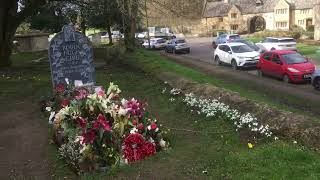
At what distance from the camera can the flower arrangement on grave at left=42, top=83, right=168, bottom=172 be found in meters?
8.09

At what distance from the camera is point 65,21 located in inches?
2061

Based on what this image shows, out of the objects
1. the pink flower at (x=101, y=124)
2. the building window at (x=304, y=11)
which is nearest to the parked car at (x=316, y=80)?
the pink flower at (x=101, y=124)

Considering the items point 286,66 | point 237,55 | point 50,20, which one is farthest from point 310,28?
point 286,66

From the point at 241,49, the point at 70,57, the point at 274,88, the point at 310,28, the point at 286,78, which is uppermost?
the point at 70,57

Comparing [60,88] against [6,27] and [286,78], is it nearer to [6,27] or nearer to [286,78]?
[286,78]

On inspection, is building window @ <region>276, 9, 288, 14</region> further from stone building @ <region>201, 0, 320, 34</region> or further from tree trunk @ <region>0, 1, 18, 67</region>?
tree trunk @ <region>0, 1, 18, 67</region>

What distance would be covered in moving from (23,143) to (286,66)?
1820 cm

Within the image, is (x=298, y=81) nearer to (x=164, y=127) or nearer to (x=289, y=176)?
(x=164, y=127)

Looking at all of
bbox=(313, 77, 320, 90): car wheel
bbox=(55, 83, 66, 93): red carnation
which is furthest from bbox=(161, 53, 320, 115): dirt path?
bbox=(55, 83, 66, 93): red carnation

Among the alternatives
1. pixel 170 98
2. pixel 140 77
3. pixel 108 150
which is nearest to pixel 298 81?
pixel 140 77

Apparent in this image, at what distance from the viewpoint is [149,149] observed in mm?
8391

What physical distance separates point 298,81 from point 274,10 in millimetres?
68408

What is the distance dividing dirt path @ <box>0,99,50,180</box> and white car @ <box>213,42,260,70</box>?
1972cm

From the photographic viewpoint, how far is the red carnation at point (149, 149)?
27.3ft
